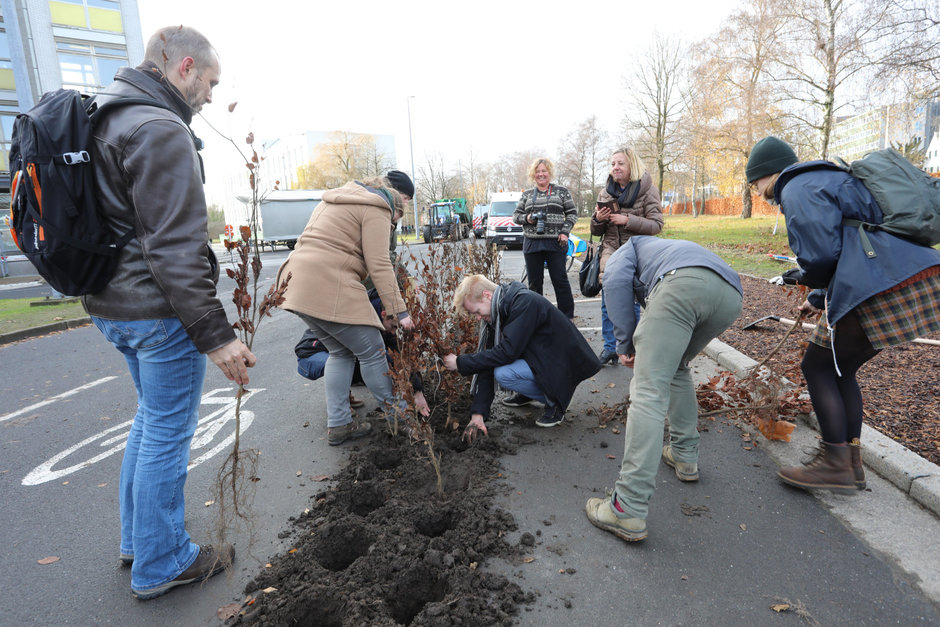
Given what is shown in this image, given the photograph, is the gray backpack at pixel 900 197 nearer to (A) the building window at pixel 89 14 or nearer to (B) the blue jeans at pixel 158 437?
(B) the blue jeans at pixel 158 437

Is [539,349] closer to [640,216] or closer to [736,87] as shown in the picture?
[640,216]

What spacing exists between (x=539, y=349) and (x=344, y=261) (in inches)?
58.3

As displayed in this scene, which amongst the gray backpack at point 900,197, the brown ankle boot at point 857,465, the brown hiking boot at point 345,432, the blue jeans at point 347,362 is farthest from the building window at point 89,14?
the brown ankle boot at point 857,465

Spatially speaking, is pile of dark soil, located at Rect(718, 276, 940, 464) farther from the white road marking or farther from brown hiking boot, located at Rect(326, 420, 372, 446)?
the white road marking

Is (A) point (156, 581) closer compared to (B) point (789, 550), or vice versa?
(A) point (156, 581)

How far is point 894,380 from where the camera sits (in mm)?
4047

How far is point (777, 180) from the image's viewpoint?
2.55 meters

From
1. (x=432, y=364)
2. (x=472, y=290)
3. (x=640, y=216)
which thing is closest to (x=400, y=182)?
(x=472, y=290)

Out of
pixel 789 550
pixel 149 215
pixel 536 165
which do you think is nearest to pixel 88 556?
pixel 149 215

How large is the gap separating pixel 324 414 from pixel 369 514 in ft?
5.99

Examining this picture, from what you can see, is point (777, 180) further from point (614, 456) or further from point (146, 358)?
point (146, 358)

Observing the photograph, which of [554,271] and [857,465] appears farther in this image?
[554,271]

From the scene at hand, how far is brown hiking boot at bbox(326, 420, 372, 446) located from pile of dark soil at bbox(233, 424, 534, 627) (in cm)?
37

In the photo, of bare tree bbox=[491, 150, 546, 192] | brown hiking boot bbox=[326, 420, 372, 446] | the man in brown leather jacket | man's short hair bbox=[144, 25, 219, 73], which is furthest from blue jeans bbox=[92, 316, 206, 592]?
bare tree bbox=[491, 150, 546, 192]
